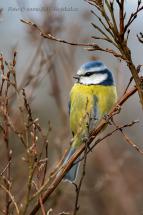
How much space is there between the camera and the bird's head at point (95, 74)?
4.05 meters

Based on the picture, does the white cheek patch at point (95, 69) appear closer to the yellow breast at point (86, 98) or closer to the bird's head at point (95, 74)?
the bird's head at point (95, 74)

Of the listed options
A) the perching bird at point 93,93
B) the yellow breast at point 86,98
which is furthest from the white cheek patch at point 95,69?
the yellow breast at point 86,98

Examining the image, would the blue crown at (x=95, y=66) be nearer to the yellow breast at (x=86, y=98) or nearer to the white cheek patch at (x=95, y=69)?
the white cheek patch at (x=95, y=69)

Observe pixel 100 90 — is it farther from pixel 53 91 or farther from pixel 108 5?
pixel 108 5

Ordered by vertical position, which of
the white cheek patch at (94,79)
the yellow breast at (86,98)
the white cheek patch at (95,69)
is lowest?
the yellow breast at (86,98)

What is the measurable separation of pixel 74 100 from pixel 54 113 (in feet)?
22.5

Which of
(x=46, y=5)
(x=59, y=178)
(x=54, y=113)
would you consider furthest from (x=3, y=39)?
(x=59, y=178)

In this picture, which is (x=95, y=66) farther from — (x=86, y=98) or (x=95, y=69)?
(x=86, y=98)

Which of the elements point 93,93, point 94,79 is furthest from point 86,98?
point 94,79

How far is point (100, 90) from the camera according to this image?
3.99 m

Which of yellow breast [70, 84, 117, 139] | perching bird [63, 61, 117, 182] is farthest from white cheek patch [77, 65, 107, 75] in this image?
yellow breast [70, 84, 117, 139]

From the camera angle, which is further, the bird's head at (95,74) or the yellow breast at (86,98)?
the bird's head at (95,74)

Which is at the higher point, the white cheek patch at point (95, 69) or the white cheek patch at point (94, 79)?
the white cheek patch at point (95, 69)

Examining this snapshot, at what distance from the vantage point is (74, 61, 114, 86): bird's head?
405cm
